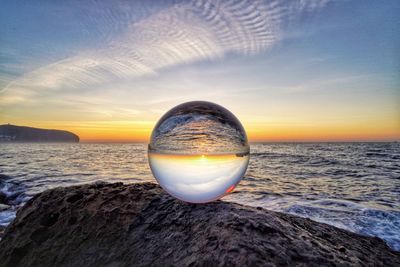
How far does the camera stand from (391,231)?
5938mm

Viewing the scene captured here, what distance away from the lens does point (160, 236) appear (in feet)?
8.36

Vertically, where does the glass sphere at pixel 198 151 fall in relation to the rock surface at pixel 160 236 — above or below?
above

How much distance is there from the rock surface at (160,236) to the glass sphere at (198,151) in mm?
209

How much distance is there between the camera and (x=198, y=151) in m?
3.08

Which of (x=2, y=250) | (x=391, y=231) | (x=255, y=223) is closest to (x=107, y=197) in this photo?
(x=2, y=250)

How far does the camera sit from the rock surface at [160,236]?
2172 millimetres

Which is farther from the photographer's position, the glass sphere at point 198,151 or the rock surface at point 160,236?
the glass sphere at point 198,151

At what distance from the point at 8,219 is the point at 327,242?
8.42 meters

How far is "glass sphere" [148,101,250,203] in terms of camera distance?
3.01m

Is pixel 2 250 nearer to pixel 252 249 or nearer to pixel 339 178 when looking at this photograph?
pixel 252 249

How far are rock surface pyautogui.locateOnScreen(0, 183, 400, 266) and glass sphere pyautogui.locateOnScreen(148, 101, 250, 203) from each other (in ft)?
0.69

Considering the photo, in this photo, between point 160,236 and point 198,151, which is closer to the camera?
point 160,236

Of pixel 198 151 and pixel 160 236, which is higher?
pixel 198 151

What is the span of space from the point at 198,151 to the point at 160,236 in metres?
1.01
